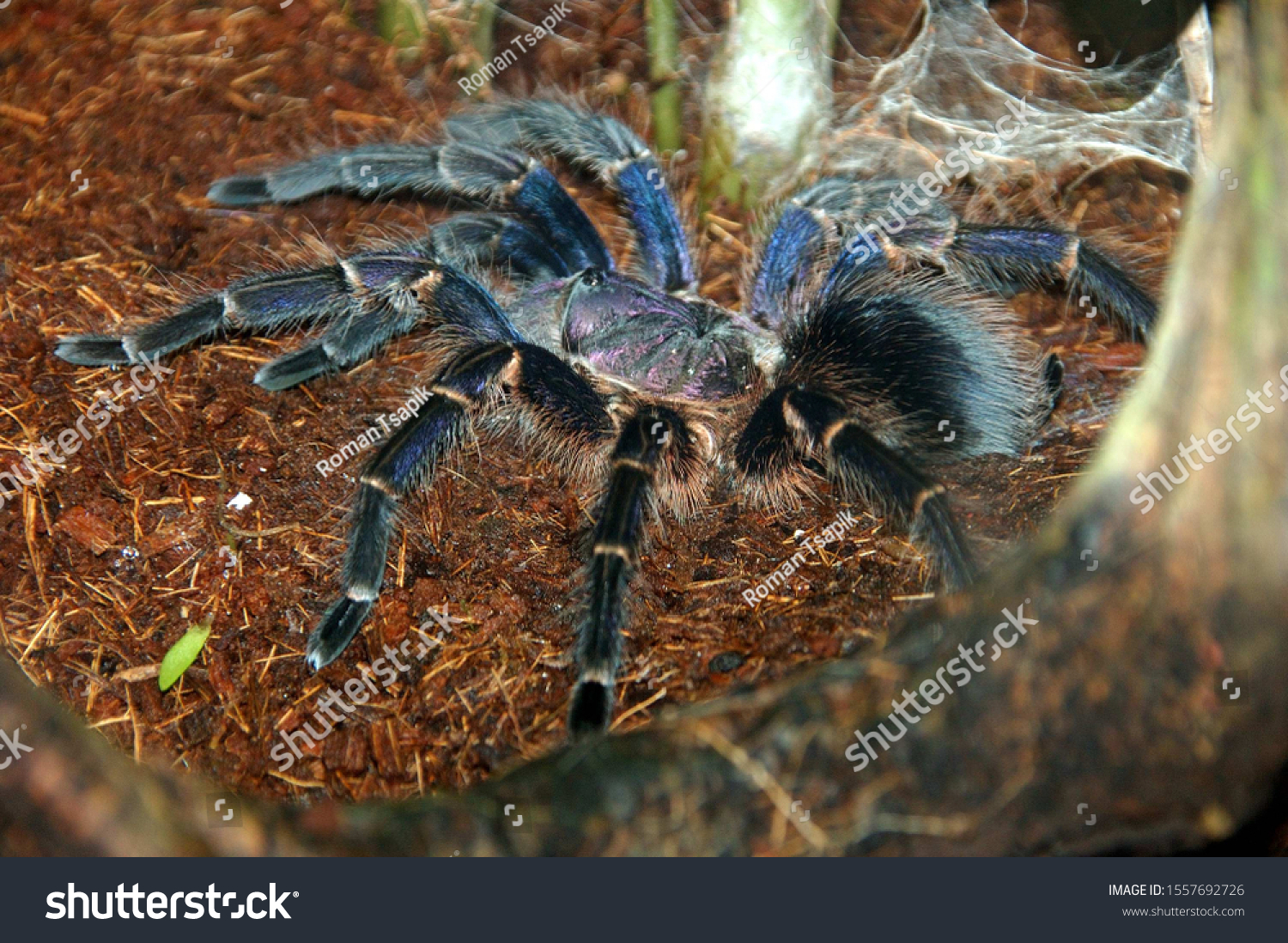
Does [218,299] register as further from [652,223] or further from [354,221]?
[652,223]

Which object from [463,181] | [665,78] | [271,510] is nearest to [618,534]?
[271,510]

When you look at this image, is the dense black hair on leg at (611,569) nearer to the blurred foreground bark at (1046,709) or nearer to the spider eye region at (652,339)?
the spider eye region at (652,339)

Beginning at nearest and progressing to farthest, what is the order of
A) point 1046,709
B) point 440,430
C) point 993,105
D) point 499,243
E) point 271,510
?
1. point 1046,709
2. point 440,430
3. point 271,510
4. point 499,243
5. point 993,105

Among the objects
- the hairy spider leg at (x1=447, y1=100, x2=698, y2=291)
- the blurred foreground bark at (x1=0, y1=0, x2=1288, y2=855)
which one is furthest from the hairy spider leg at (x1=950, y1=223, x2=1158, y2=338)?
the blurred foreground bark at (x1=0, y1=0, x2=1288, y2=855)

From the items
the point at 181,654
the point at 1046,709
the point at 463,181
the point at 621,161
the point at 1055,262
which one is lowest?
the point at 181,654

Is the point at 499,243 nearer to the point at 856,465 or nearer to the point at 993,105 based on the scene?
the point at 856,465

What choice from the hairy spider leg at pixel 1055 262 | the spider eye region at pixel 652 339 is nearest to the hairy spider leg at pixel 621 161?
the spider eye region at pixel 652 339

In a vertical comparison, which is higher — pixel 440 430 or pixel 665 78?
pixel 665 78

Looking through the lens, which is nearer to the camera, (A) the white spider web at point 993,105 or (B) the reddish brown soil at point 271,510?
(B) the reddish brown soil at point 271,510

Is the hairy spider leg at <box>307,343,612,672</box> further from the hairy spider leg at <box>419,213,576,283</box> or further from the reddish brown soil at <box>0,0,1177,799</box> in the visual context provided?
the hairy spider leg at <box>419,213,576,283</box>
